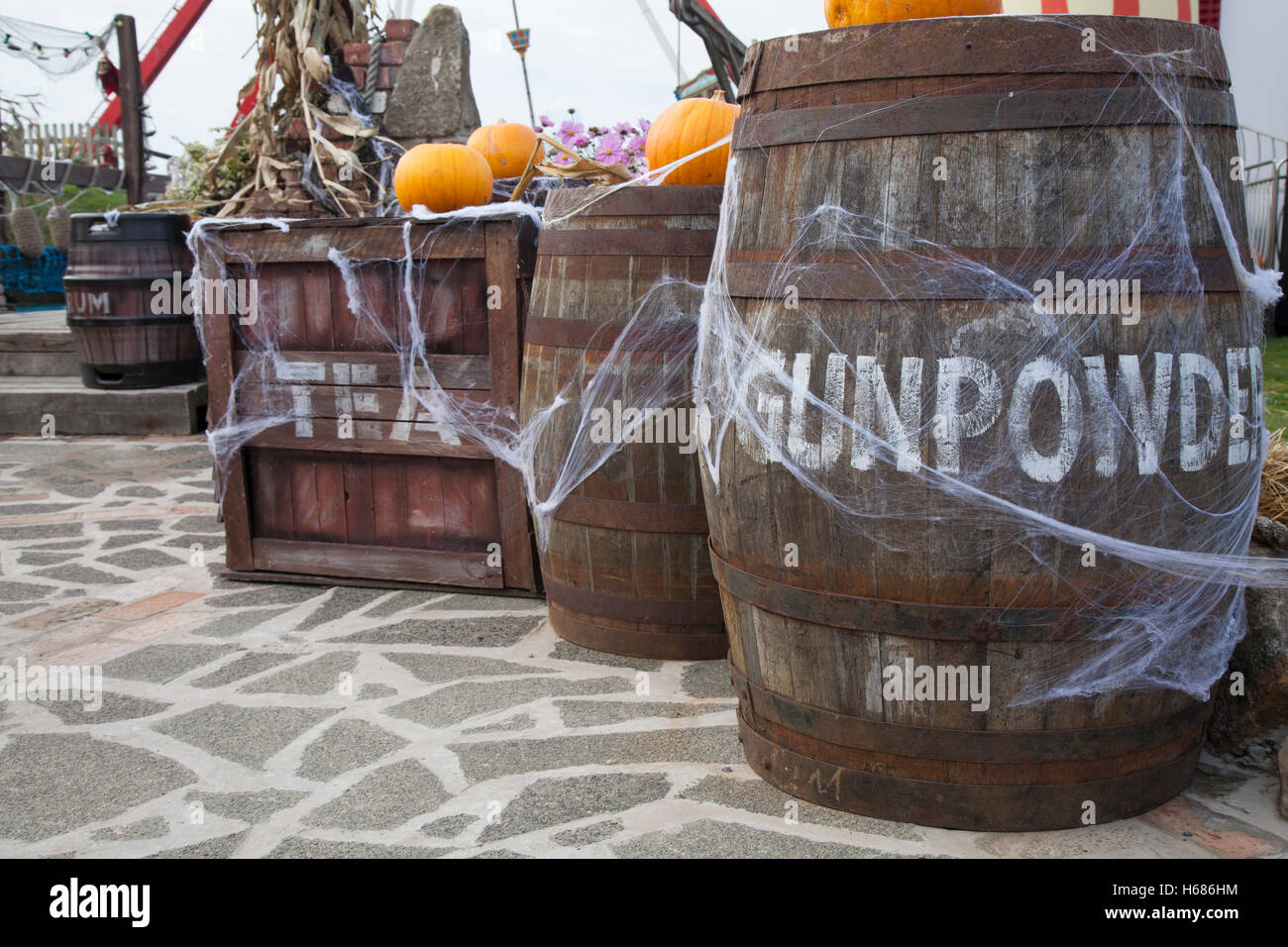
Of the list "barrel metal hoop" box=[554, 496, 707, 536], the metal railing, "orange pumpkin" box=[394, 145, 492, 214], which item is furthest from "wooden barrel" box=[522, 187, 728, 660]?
the metal railing

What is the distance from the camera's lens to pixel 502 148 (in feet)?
17.4

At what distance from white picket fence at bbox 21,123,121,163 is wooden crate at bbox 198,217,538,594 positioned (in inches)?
735

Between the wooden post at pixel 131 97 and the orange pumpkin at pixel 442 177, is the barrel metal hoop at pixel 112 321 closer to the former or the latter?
the wooden post at pixel 131 97

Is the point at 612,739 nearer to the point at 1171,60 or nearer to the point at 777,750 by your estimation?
the point at 777,750

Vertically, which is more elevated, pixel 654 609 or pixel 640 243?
pixel 640 243

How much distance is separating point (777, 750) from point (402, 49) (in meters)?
6.11

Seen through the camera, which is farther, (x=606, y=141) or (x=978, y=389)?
(x=606, y=141)

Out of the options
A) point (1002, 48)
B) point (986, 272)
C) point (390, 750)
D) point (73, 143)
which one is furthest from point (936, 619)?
point (73, 143)

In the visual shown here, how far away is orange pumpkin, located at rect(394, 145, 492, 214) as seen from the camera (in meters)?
4.45

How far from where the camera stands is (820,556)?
2451 millimetres

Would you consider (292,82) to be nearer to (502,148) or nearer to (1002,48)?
(502,148)

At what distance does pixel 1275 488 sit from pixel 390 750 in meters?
2.75

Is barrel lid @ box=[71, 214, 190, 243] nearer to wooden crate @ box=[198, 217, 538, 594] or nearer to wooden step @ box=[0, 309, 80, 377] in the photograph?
wooden step @ box=[0, 309, 80, 377]

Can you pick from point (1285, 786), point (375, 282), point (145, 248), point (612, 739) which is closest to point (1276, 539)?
point (1285, 786)
